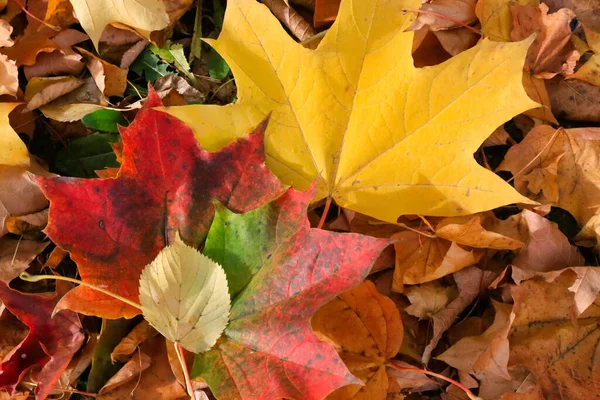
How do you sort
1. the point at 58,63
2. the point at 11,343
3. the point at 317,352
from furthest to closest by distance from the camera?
the point at 58,63 → the point at 11,343 → the point at 317,352

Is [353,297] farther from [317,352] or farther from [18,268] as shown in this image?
[18,268]

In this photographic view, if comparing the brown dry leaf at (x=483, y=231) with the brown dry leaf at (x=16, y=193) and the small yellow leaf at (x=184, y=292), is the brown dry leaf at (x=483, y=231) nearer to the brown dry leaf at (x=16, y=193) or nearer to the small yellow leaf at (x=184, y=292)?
the small yellow leaf at (x=184, y=292)

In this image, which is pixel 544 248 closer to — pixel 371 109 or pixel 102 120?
pixel 371 109

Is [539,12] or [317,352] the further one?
[539,12]

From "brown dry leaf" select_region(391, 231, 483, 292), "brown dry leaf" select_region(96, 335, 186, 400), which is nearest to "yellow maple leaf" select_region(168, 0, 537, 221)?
"brown dry leaf" select_region(391, 231, 483, 292)

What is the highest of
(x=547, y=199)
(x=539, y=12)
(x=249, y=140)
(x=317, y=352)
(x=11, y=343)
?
(x=539, y=12)

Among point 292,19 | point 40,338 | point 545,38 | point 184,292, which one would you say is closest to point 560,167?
point 545,38

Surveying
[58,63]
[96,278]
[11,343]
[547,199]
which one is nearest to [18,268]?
[11,343]
